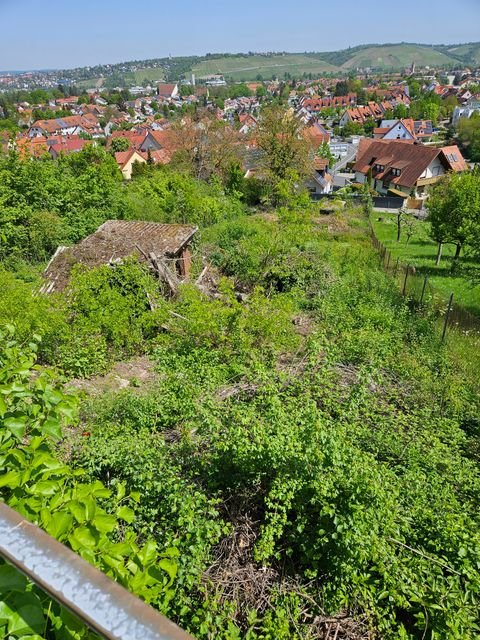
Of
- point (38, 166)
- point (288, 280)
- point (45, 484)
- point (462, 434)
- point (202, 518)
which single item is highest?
point (45, 484)

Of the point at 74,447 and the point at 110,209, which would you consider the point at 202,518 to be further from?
the point at 110,209

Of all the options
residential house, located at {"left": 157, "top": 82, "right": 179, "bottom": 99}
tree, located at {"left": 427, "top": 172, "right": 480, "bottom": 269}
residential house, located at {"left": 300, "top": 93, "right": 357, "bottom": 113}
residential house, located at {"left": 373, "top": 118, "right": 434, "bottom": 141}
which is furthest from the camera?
residential house, located at {"left": 157, "top": 82, "right": 179, "bottom": 99}

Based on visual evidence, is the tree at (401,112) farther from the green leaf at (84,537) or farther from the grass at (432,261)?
the green leaf at (84,537)

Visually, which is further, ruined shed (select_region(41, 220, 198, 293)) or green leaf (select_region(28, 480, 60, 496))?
ruined shed (select_region(41, 220, 198, 293))

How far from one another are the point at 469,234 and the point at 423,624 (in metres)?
16.6

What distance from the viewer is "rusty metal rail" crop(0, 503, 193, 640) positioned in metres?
0.76

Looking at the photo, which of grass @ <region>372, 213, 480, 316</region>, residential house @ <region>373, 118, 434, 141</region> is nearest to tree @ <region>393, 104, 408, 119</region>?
residential house @ <region>373, 118, 434, 141</region>

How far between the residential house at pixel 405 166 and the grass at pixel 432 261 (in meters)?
8.02

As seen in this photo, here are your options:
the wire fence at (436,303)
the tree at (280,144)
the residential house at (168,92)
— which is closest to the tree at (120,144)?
the tree at (280,144)

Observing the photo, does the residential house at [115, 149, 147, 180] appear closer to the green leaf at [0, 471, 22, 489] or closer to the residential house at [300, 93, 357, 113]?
the green leaf at [0, 471, 22, 489]

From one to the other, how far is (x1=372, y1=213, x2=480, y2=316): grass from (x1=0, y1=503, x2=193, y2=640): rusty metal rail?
1545 cm

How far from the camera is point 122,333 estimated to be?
937 centimetres

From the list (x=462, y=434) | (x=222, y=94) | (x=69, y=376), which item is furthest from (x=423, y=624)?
(x=222, y=94)

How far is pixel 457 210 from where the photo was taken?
18.1 metres
